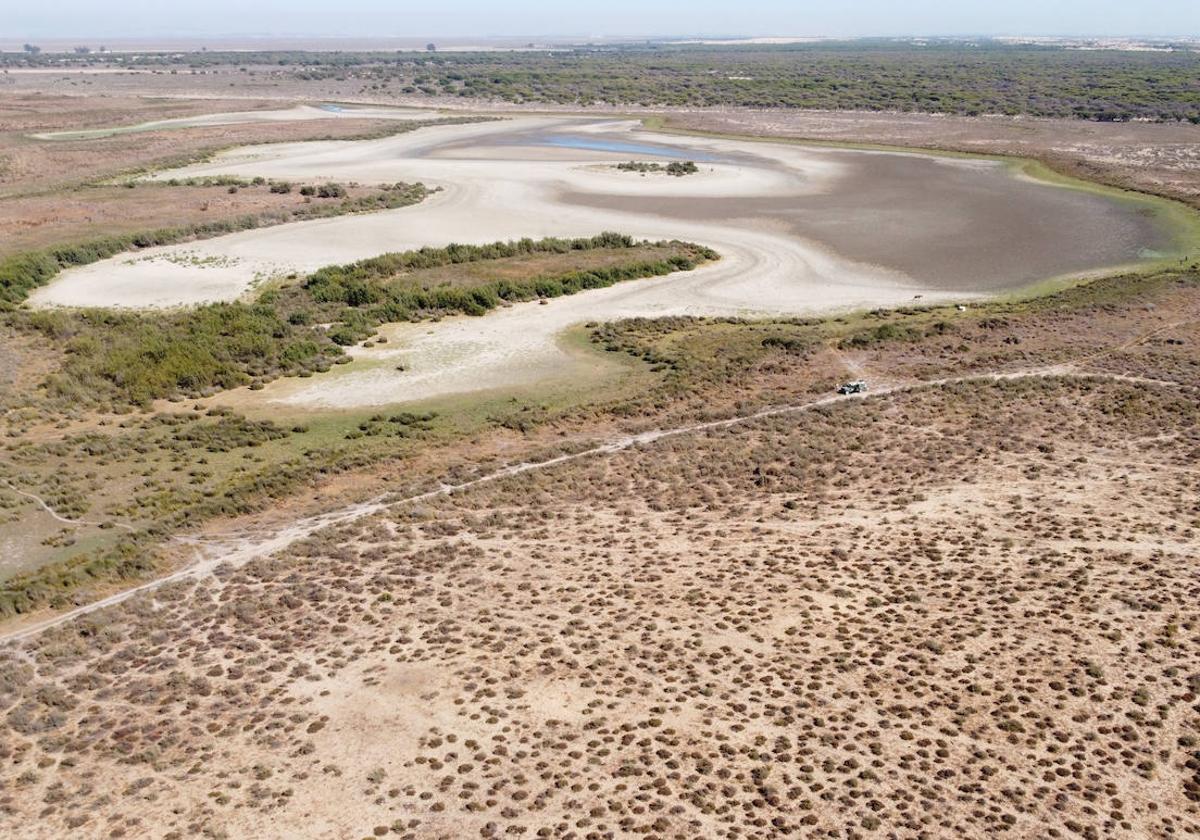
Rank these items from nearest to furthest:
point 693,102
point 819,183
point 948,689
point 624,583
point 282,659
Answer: point 948,689 < point 282,659 < point 624,583 < point 819,183 < point 693,102

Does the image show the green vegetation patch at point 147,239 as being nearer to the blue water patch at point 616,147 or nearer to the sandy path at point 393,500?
the blue water patch at point 616,147

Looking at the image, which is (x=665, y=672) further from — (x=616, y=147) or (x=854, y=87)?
(x=854, y=87)

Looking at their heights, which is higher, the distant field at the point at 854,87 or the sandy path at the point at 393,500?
the distant field at the point at 854,87

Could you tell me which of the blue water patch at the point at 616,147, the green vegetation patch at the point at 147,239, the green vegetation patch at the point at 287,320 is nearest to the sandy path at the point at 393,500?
the green vegetation patch at the point at 287,320

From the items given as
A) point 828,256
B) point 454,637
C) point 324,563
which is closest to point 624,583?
point 454,637

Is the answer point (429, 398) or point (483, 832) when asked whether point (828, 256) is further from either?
point (483, 832)

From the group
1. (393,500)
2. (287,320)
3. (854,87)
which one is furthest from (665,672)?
(854,87)

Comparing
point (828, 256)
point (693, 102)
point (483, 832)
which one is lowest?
point (483, 832)
